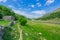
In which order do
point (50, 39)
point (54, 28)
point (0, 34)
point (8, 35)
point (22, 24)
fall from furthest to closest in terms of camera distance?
point (54, 28), point (22, 24), point (50, 39), point (8, 35), point (0, 34)

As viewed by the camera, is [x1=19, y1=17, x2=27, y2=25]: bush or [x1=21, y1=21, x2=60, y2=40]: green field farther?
[x1=19, y1=17, x2=27, y2=25]: bush

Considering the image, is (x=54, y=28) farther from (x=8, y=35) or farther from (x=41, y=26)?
(x=8, y=35)

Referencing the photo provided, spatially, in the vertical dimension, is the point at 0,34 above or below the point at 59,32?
above

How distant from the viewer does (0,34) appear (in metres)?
16.8

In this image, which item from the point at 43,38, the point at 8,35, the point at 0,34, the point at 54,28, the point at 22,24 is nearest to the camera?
the point at 0,34

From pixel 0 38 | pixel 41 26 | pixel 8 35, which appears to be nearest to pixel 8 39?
pixel 8 35

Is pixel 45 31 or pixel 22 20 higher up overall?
pixel 22 20

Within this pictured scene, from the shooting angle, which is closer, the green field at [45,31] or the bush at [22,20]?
the green field at [45,31]

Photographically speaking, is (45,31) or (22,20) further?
(45,31)

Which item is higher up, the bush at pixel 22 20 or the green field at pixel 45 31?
the bush at pixel 22 20

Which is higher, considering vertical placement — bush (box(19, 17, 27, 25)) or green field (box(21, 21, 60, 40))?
bush (box(19, 17, 27, 25))

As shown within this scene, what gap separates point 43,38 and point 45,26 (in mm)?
11843

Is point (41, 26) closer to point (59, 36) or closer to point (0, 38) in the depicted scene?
point (59, 36)

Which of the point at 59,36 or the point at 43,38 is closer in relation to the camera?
the point at 43,38
